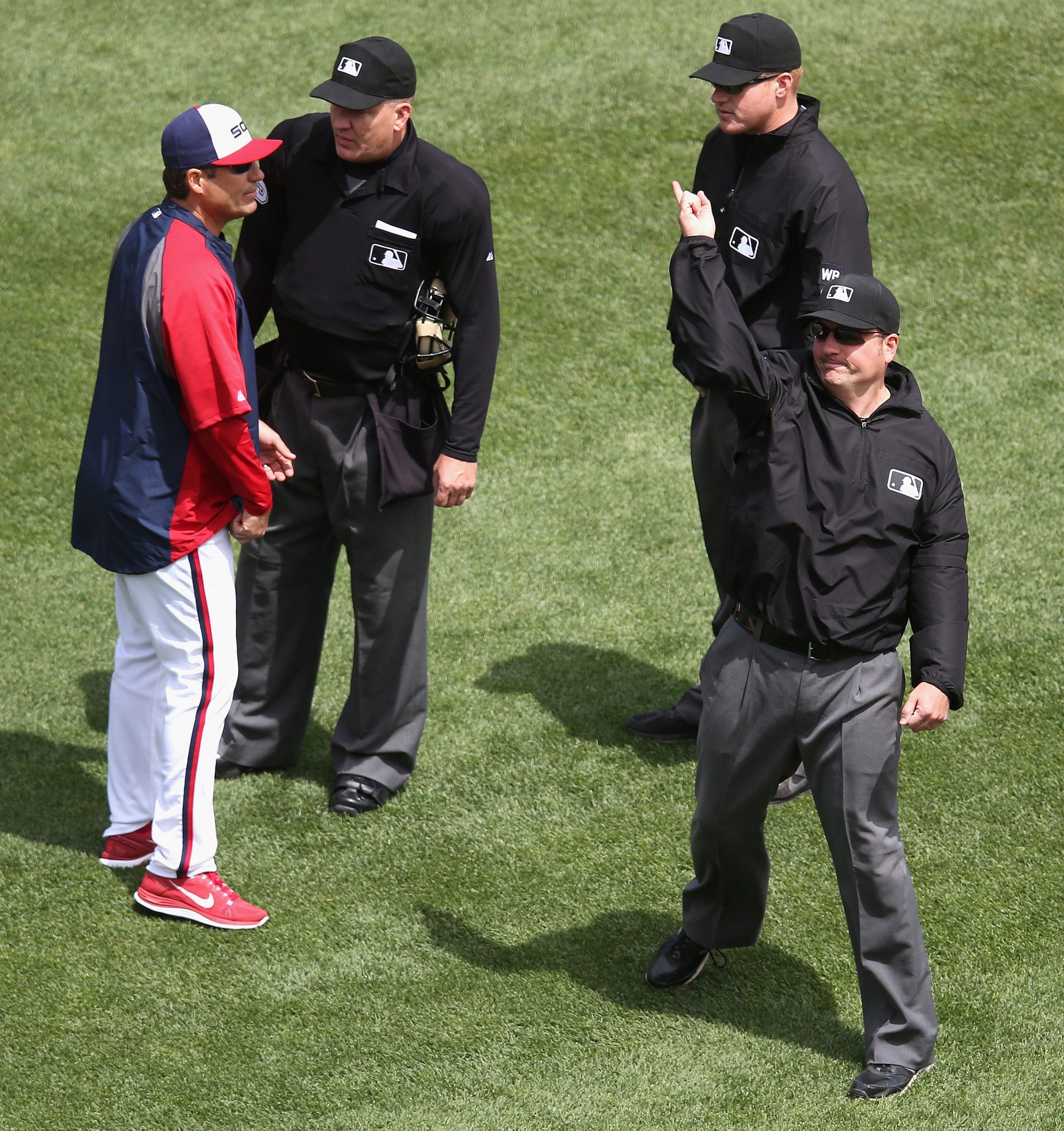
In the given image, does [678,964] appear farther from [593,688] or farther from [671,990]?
[593,688]

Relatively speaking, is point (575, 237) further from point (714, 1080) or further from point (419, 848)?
point (714, 1080)

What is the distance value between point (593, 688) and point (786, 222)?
191cm

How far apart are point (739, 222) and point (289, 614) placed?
189 centimetres

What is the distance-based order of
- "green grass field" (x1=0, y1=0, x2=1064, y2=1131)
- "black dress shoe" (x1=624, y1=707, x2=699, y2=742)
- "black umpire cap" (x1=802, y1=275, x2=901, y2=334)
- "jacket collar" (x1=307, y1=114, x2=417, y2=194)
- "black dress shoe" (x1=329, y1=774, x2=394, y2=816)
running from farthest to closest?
"black dress shoe" (x1=624, y1=707, x2=699, y2=742), "black dress shoe" (x1=329, y1=774, x2=394, y2=816), "jacket collar" (x1=307, y1=114, x2=417, y2=194), "green grass field" (x1=0, y1=0, x2=1064, y2=1131), "black umpire cap" (x1=802, y1=275, x2=901, y2=334)

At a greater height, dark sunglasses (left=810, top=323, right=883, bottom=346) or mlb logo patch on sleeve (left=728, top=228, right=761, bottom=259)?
dark sunglasses (left=810, top=323, right=883, bottom=346)

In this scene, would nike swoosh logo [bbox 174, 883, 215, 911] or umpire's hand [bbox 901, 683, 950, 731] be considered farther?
nike swoosh logo [bbox 174, 883, 215, 911]

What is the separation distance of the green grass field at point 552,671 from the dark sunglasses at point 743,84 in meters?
2.17

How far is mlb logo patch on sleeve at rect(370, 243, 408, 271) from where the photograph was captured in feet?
13.7

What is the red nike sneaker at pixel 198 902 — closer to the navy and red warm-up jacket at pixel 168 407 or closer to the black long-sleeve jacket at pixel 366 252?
the navy and red warm-up jacket at pixel 168 407

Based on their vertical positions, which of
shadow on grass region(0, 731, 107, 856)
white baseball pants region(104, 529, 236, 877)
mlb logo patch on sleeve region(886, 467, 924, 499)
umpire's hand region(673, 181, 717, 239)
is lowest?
shadow on grass region(0, 731, 107, 856)

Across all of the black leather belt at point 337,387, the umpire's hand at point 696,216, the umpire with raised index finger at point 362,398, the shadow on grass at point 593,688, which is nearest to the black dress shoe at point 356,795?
the umpire with raised index finger at point 362,398

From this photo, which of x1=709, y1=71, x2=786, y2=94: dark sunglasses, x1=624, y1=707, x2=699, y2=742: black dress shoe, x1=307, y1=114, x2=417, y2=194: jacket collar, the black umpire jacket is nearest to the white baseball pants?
x1=307, y1=114, x2=417, y2=194: jacket collar

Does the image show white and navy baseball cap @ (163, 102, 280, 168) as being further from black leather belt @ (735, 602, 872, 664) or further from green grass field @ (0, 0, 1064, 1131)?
green grass field @ (0, 0, 1064, 1131)

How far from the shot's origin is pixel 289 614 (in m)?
4.63
